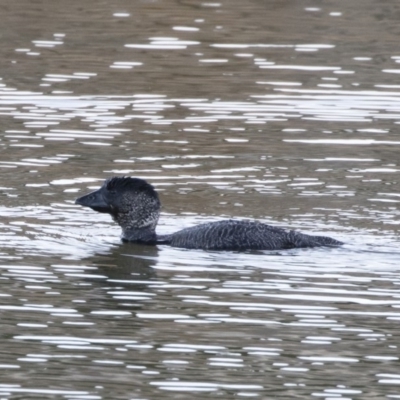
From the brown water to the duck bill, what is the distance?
0.35m

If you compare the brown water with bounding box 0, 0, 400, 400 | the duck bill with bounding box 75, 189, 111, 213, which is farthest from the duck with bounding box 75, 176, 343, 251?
the brown water with bounding box 0, 0, 400, 400

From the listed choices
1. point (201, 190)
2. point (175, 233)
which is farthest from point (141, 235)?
point (201, 190)

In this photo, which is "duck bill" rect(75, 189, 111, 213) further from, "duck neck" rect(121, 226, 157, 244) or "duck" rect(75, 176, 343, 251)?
"duck neck" rect(121, 226, 157, 244)

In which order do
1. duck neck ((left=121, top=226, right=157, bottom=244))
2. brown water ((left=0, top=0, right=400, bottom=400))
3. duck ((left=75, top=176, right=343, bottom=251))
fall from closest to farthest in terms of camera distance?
brown water ((left=0, top=0, right=400, bottom=400)), duck ((left=75, top=176, right=343, bottom=251)), duck neck ((left=121, top=226, right=157, bottom=244))

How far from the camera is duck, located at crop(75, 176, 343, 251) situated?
13.0 metres

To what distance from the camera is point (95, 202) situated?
13719 millimetres

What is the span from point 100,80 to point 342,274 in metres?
11.0

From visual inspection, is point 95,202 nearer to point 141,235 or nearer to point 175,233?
point 141,235

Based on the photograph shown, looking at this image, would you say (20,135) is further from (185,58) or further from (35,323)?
(35,323)

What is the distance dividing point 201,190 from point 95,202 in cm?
233

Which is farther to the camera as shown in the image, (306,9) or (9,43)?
(306,9)

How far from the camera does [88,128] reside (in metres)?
19.0

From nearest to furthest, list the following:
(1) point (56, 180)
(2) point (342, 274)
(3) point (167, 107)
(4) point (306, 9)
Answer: (2) point (342, 274)
(1) point (56, 180)
(3) point (167, 107)
(4) point (306, 9)

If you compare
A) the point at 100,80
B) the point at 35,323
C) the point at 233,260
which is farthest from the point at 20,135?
the point at 35,323
